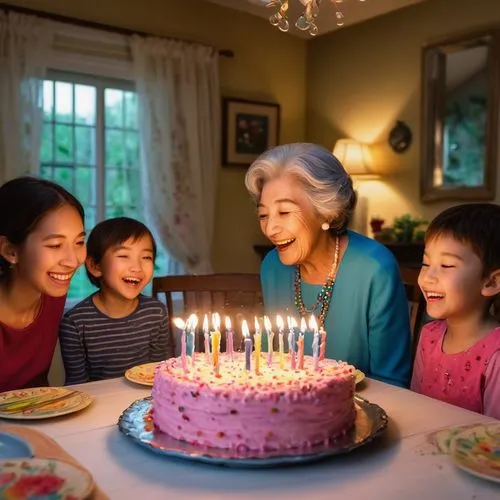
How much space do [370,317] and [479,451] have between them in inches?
31.7

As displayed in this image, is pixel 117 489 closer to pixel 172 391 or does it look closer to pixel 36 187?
pixel 172 391

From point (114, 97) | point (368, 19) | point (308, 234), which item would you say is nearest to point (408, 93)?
point (368, 19)

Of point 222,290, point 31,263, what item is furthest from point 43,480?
point 222,290

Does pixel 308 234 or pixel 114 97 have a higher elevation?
pixel 114 97

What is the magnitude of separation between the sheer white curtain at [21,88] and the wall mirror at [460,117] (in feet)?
8.11

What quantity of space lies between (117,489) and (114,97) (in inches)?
146

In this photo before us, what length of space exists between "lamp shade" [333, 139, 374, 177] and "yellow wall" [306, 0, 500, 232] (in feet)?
0.59

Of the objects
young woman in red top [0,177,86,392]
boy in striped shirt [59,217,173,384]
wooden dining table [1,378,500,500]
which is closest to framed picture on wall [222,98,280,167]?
boy in striped shirt [59,217,173,384]

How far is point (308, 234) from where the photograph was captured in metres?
1.78

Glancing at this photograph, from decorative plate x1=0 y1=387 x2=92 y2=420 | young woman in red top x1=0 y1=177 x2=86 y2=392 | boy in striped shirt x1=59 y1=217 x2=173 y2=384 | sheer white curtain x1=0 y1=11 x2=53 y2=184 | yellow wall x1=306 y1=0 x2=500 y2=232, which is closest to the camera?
decorative plate x1=0 y1=387 x2=92 y2=420

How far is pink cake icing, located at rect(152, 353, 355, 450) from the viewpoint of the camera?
101cm

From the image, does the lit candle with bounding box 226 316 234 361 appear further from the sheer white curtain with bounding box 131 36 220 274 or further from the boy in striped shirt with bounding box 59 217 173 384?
the sheer white curtain with bounding box 131 36 220 274

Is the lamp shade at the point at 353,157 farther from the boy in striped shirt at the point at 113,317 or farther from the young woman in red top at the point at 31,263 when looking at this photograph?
the young woman in red top at the point at 31,263

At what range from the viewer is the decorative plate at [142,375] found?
1.46 meters
